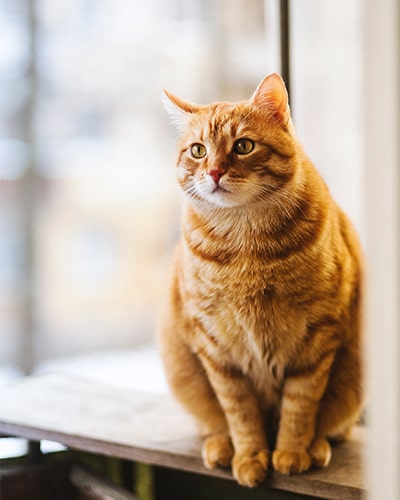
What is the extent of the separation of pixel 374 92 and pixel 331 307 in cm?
52

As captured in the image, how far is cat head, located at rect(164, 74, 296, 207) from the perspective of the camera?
103cm

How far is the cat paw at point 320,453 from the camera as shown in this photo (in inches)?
46.3

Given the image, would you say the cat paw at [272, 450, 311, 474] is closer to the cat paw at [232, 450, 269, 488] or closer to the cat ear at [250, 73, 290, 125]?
the cat paw at [232, 450, 269, 488]

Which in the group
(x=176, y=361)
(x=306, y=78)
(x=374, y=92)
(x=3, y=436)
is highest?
(x=306, y=78)

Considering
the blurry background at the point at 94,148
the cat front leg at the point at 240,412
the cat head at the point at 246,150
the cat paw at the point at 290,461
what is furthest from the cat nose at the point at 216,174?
the blurry background at the point at 94,148

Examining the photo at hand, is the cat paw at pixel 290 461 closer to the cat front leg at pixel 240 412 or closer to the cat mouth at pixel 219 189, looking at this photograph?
the cat front leg at pixel 240 412

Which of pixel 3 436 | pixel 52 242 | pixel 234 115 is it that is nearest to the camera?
pixel 234 115

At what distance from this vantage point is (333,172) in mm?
1665

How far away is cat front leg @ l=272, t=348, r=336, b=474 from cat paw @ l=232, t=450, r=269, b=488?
0.02m

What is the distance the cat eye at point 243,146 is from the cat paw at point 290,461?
496mm

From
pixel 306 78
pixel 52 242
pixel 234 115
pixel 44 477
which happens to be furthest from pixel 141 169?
pixel 234 115

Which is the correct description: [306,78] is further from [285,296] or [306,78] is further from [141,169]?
[141,169]

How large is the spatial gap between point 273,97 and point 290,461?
0.58 metres

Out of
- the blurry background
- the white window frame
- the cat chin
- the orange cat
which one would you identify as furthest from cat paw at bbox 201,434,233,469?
the blurry background
